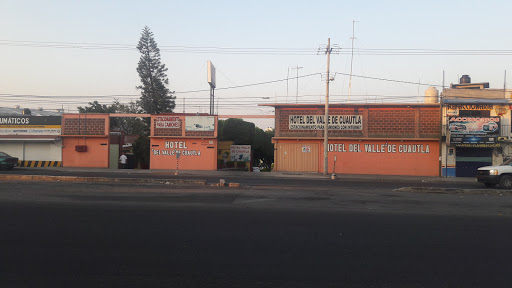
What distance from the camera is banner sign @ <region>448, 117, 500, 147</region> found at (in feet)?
103

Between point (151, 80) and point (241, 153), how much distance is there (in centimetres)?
2254

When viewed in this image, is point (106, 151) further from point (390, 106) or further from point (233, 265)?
point (233, 265)

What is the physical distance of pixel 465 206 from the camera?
13.7 meters

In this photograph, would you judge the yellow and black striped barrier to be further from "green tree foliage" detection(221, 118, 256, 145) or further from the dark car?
"green tree foliage" detection(221, 118, 256, 145)

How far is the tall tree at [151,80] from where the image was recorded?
184 feet

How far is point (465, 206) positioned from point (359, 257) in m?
8.59

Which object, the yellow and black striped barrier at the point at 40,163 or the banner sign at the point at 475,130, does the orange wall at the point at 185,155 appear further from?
the banner sign at the point at 475,130

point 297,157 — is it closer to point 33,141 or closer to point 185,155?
point 185,155

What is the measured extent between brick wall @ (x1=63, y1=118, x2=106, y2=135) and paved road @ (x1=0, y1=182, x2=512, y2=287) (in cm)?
2421

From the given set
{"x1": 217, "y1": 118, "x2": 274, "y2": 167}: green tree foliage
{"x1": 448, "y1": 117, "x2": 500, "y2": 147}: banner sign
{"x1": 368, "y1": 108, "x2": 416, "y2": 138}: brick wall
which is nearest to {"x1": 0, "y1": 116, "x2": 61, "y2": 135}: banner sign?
{"x1": 217, "y1": 118, "x2": 274, "y2": 167}: green tree foliage

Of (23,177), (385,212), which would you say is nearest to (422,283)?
(385,212)

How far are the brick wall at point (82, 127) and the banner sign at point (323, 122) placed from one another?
677 inches

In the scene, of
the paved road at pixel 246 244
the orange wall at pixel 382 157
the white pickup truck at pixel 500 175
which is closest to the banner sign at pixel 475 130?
the orange wall at pixel 382 157

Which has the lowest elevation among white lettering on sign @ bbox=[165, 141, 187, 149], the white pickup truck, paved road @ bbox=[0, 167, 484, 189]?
paved road @ bbox=[0, 167, 484, 189]
